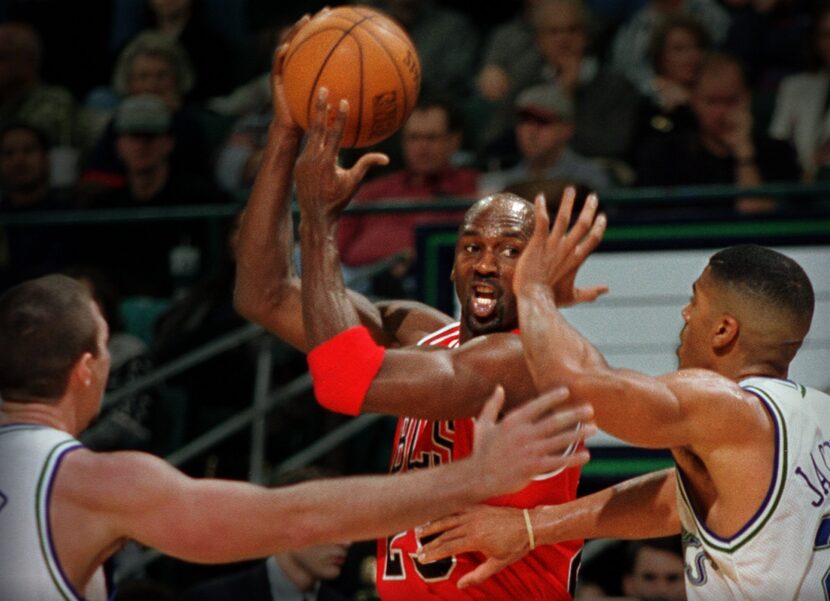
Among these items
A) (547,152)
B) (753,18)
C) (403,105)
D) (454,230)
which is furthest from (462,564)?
(753,18)

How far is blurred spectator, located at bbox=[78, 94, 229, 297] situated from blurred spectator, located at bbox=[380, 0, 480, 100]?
168 centimetres

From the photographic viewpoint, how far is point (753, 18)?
880cm

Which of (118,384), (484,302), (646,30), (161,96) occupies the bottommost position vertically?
(118,384)

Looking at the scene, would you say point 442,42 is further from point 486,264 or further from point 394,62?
point 486,264

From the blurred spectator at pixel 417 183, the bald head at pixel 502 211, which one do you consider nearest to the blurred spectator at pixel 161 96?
the blurred spectator at pixel 417 183

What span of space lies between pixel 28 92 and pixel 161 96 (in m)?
1.18

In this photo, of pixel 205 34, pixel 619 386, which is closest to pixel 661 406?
pixel 619 386

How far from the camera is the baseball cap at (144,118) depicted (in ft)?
28.9

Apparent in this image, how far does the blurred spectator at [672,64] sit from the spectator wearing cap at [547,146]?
575 mm

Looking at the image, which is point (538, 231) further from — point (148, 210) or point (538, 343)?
point (148, 210)

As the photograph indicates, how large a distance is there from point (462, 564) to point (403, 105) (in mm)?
1558

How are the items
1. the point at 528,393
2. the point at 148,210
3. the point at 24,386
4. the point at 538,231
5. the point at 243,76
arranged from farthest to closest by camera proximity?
the point at 243,76 → the point at 148,210 → the point at 528,393 → the point at 538,231 → the point at 24,386

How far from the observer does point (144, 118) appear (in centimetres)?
880

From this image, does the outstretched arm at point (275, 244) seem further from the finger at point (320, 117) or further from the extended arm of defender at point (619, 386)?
the extended arm of defender at point (619, 386)
